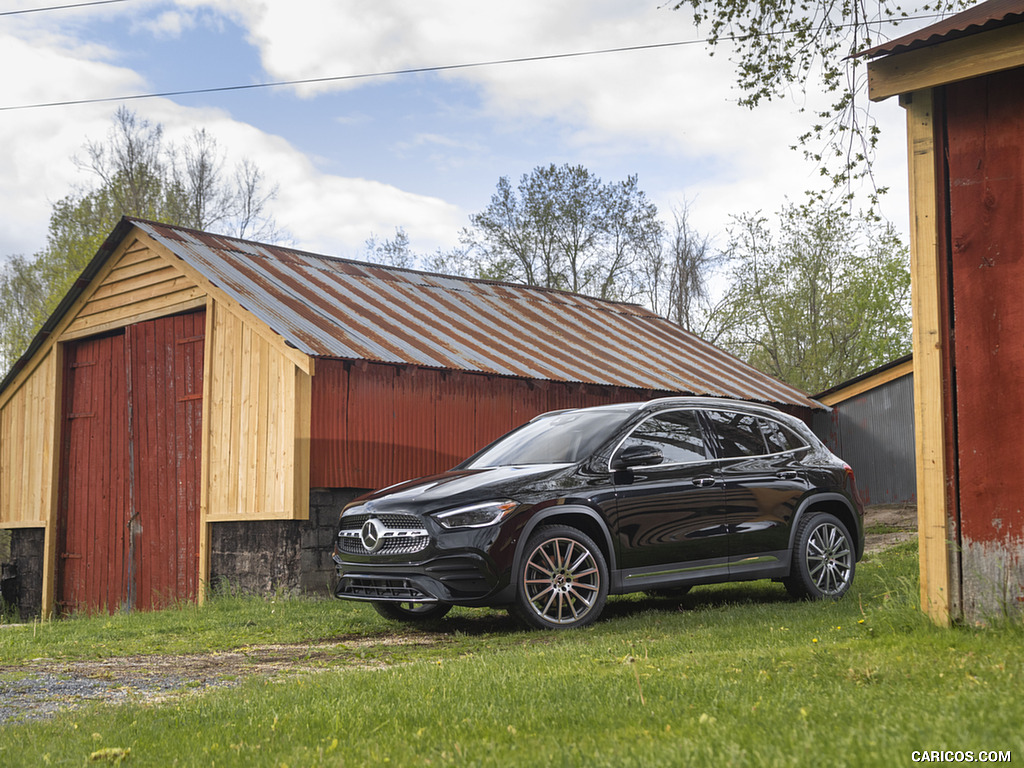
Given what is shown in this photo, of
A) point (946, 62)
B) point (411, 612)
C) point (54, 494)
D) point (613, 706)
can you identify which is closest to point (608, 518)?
point (411, 612)

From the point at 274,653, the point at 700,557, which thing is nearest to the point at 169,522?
the point at 274,653

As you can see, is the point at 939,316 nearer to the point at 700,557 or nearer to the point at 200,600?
the point at 700,557

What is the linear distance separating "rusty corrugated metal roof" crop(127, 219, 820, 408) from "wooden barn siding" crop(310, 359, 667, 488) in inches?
13.1

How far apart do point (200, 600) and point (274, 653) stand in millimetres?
6399

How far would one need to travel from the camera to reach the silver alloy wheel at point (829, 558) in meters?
Answer: 9.50

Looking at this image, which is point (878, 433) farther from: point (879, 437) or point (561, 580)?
point (561, 580)

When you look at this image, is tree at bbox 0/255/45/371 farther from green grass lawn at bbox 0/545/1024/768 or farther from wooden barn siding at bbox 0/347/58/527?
green grass lawn at bbox 0/545/1024/768

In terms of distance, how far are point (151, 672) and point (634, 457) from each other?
408 centimetres

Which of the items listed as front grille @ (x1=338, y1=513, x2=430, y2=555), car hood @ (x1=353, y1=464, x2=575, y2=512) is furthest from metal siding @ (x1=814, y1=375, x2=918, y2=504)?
front grille @ (x1=338, y1=513, x2=430, y2=555)

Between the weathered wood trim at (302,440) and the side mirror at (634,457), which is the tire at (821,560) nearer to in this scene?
the side mirror at (634,457)

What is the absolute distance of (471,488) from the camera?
806 centimetres

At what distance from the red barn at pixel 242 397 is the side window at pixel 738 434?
5443mm

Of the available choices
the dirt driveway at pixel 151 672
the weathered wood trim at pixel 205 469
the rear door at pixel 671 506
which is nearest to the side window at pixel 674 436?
the rear door at pixel 671 506
